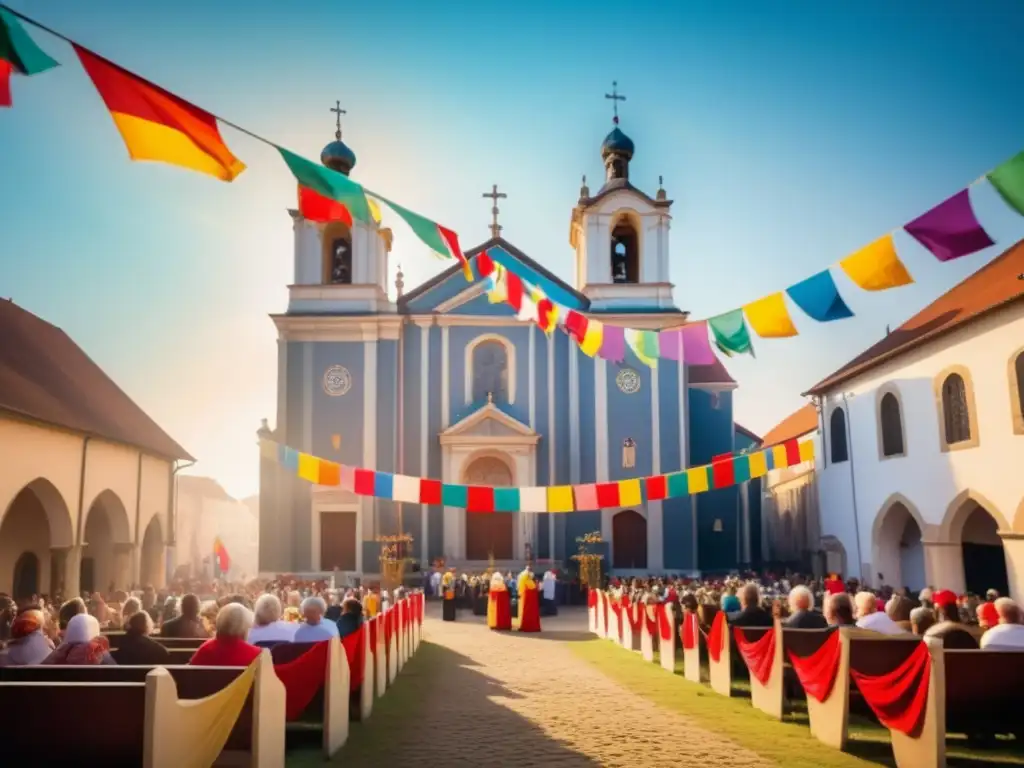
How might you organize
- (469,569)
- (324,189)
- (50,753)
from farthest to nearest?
(469,569) → (324,189) → (50,753)

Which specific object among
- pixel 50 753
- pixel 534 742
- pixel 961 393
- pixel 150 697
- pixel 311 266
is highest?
pixel 311 266

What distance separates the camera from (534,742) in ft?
27.6

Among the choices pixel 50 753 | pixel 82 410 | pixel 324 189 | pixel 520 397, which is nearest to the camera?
pixel 50 753

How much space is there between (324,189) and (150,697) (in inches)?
206

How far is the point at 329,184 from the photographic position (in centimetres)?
897

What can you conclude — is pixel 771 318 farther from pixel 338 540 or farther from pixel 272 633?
pixel 338 540

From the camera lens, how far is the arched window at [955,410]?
737 inches

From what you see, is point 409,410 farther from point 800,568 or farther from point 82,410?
point 800,568

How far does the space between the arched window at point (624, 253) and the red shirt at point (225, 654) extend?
2684 cm

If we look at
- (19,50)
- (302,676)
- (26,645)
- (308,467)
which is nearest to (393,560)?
(308,467)

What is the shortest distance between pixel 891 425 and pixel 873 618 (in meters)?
13.5

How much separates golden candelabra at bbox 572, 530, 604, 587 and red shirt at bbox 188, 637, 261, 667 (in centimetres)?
2125

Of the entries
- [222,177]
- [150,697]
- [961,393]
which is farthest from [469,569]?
[150,697]

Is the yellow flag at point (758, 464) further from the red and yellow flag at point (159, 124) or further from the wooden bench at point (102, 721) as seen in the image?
the wooden bench at point (102, 721)
